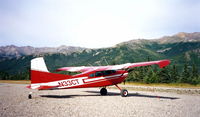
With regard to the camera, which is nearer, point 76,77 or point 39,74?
point 39,74

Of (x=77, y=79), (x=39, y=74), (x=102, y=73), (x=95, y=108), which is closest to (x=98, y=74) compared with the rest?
(x=102, y=73)

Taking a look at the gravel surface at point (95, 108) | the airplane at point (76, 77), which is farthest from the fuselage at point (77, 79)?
the gravel surface at point (95, 108)

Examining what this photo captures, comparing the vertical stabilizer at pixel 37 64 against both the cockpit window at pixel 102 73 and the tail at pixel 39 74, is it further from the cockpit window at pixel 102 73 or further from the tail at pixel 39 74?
the cockpit window at pixel 102 73

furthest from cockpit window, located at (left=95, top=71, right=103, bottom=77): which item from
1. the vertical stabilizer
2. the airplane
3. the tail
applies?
the vertical stabilizer

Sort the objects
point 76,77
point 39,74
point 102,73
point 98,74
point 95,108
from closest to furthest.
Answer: point 95,108 < point 39,74 < point 76,77 < point 98,74 < point 102,73

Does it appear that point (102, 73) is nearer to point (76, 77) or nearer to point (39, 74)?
point (76, 77)

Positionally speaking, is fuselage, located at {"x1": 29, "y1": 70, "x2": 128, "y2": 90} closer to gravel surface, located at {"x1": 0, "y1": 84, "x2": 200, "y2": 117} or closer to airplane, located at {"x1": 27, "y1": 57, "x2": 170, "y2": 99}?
airplane, located at {"x1": 27, "y1": 57, "x2": 170, "y2": 99}

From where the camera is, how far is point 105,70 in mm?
16641

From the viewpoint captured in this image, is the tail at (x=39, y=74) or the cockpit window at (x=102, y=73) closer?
the tail at (x=39, y=74)

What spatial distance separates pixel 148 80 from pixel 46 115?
4560 centimetres

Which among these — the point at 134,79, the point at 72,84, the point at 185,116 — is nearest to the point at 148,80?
the point at 134,79

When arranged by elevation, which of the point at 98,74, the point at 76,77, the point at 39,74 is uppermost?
the point at 39,74

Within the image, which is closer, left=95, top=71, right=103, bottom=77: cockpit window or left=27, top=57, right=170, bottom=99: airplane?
left=27, top=57, right=170, bottom=99: airplane

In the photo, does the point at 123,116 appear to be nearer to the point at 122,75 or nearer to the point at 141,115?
the point at 141,115
